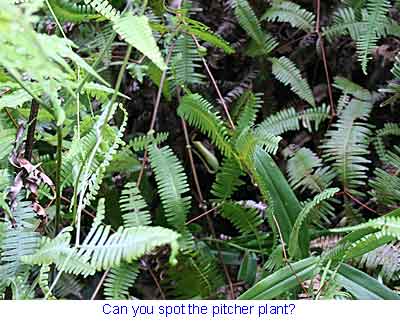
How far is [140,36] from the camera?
0.56 metres

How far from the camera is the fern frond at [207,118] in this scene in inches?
38.1

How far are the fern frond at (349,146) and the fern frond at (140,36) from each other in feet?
2.08

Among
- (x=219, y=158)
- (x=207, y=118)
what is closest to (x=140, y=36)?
(x=207, y=118)

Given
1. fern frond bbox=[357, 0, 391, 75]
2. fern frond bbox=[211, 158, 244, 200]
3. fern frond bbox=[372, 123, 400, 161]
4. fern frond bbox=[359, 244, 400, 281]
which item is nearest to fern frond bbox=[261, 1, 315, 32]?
fern frond bbox=[357, 0, 391, 75]

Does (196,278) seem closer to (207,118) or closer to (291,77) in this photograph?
(207,118)

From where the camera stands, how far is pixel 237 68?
1373mm

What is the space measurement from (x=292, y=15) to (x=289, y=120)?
241 millimetres

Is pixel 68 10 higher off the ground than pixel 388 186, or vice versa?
pixel 68 10

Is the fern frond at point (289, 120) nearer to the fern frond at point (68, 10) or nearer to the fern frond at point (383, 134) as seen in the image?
the fern frond at point (383, 134)

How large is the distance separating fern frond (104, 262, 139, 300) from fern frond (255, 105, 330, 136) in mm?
408

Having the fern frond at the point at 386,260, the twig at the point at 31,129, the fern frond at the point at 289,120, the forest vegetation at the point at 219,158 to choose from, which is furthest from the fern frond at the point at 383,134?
the twig at the point at 31,129
